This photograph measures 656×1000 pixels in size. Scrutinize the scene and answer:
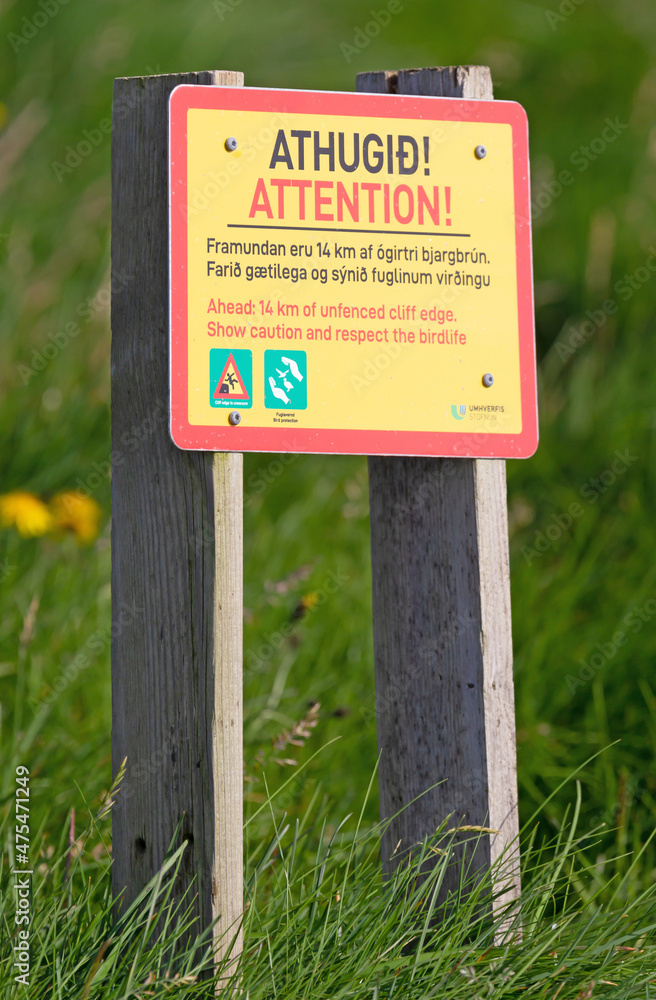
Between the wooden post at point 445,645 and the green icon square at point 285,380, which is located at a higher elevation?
the green icon square at point 285,380

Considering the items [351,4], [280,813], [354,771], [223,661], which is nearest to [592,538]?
[354,771]

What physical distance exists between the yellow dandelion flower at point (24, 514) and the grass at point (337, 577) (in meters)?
0.12

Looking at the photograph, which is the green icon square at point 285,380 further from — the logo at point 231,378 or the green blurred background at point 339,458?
the green blurred background at point 339,458

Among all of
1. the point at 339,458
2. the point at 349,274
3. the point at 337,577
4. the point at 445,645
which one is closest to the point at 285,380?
the point at 349,274

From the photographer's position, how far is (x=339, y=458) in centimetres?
413

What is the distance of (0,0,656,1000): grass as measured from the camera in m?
1.58

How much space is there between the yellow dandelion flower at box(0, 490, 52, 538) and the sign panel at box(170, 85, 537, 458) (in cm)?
152

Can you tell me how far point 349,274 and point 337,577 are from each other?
1.58 meters

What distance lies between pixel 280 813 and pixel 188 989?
1071 millimetres

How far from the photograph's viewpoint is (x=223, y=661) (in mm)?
1685

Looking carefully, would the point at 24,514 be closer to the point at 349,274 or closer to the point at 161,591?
the point at 161,591

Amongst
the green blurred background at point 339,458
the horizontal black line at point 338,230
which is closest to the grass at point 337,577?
the green blurred background at point 339,458

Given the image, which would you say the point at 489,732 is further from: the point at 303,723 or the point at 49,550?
the point at 49,550

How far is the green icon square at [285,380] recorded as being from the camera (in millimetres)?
1747
